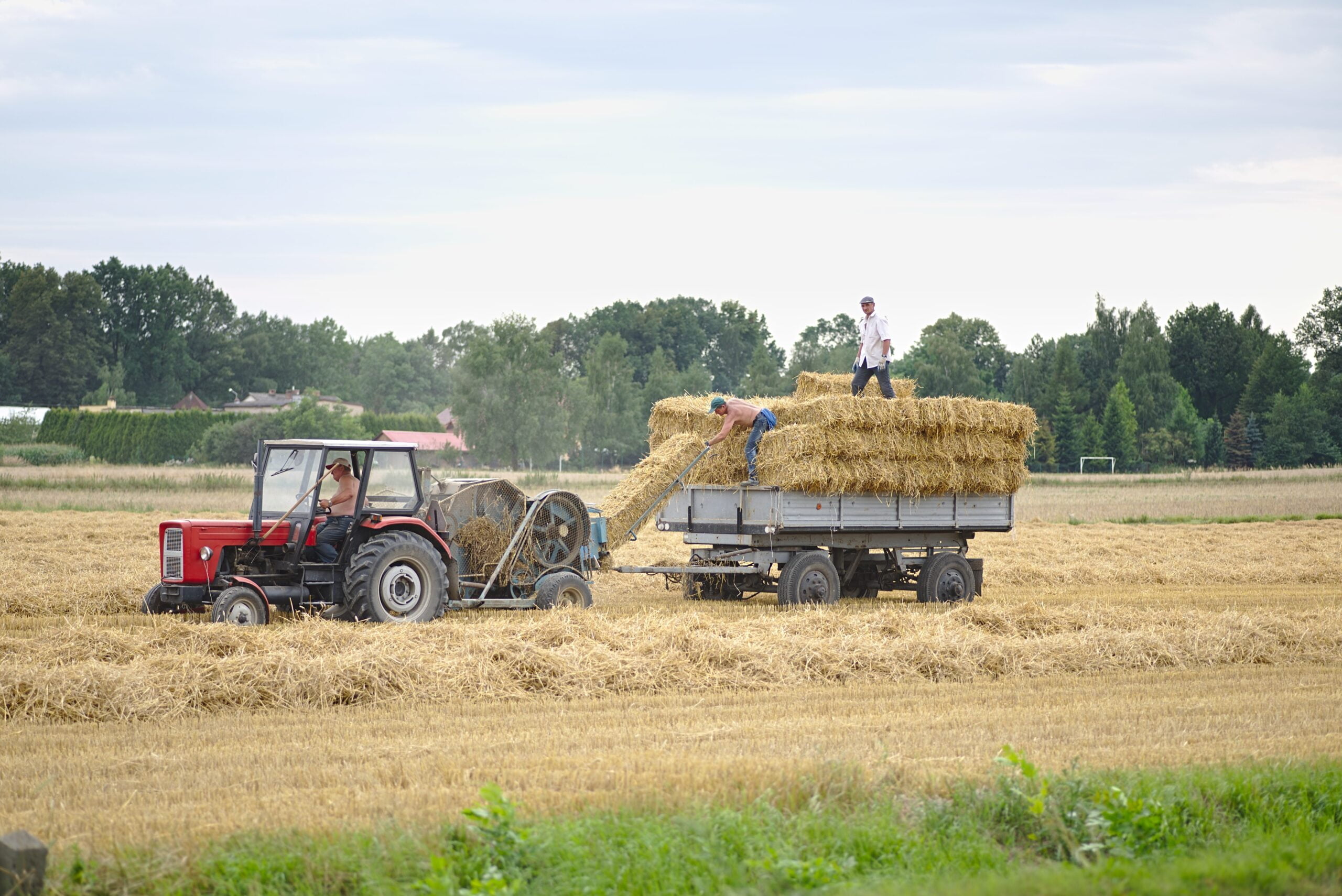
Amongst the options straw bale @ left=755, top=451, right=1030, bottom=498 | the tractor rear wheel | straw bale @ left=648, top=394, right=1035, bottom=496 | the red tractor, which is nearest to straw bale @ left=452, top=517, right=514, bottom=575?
the red tractor

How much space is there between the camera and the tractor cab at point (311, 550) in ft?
40.2

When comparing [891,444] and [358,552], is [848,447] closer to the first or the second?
[891,444]

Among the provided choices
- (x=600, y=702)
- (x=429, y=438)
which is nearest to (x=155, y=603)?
(x=600, y=702)

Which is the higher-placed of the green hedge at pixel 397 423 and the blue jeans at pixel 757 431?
the green hedge at pixel 397 423

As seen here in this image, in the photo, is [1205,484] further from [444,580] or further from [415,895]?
[415,895]

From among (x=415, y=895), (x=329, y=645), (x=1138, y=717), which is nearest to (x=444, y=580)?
(x=329, y=645)

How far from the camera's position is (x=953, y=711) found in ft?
31.1

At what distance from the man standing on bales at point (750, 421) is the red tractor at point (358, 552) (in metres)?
2.66

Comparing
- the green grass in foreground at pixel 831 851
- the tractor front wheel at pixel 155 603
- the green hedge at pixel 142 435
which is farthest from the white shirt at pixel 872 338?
the green hedge at pixel 142 435

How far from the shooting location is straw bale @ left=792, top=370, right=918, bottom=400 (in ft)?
56.0

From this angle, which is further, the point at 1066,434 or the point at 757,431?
the point at 1066,434

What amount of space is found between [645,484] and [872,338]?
11.3ft

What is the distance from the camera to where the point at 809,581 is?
15773 millimetres

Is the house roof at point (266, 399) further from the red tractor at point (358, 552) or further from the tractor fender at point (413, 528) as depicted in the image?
the tractor fender at point (413, 528)
